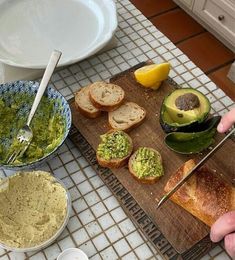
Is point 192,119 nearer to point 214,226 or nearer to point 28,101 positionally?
point 214,226

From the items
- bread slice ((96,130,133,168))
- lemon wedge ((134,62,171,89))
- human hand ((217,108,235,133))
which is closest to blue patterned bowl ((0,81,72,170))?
bread slice ((96,130,133,168))

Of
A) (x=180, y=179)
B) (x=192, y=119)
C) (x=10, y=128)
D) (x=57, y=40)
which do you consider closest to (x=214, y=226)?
(x=180, y=179)

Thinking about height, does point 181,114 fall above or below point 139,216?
above

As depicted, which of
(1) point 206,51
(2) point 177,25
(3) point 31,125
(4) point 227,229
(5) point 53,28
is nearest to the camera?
(4) point 227,229

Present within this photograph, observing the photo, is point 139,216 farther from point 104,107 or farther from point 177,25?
point 177,25

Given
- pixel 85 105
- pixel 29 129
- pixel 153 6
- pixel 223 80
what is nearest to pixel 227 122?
pixel 85 105

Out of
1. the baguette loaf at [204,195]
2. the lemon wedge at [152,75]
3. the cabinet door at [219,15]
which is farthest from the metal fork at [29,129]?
the cabinet door at [219,15]
